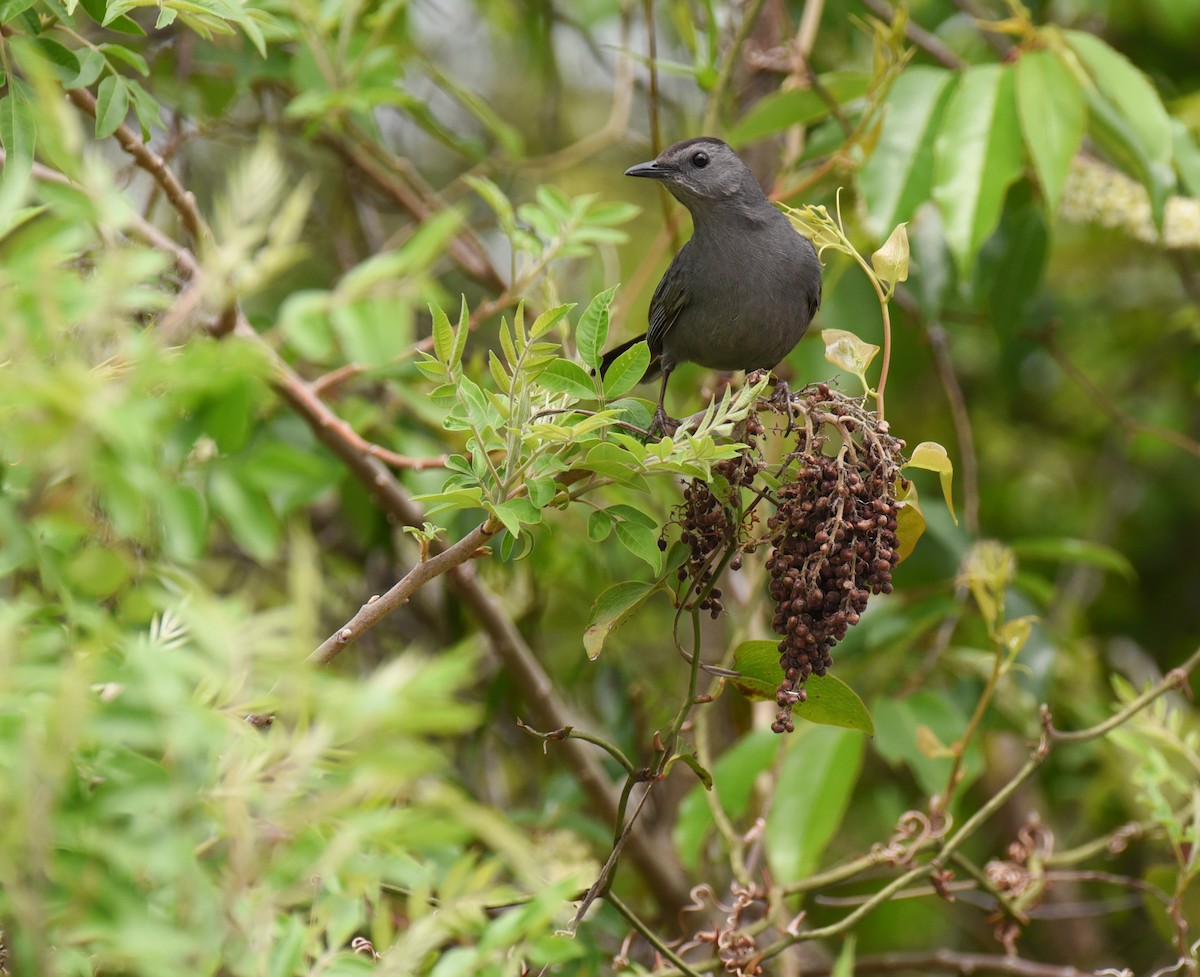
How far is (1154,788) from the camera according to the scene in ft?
9.46

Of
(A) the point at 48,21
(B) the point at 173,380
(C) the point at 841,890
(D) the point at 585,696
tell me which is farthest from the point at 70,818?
(C) the point at 841,890

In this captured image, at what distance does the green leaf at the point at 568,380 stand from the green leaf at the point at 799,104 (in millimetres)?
2143

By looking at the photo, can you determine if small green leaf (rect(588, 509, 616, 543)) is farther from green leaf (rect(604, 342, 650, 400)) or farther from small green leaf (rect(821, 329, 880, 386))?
small green leaf (rect(821, 329, 880, 386))

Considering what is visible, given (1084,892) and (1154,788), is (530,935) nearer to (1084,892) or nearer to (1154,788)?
(1154,788)

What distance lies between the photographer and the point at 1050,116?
350 centimetres

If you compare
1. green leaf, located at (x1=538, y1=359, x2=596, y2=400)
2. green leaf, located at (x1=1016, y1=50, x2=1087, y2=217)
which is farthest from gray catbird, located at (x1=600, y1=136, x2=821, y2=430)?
green leaf, located at (x1=538, y1=359, x2=596, y2=400)

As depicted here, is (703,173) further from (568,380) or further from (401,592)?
(401,592)

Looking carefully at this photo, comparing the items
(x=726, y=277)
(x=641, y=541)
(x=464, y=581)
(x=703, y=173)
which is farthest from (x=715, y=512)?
(x=703, y=173)

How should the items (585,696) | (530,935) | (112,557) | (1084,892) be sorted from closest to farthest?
(112,557)
(530,935)
(585,696)
(1084,892)

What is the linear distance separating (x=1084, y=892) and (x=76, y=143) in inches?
250

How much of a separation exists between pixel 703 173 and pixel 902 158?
2.07 ft

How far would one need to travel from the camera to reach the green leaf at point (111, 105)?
2404mm

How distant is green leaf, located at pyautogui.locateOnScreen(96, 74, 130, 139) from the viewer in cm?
240

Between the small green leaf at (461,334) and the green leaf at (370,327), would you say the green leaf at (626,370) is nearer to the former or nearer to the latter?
the small green leaf at (461,334)
